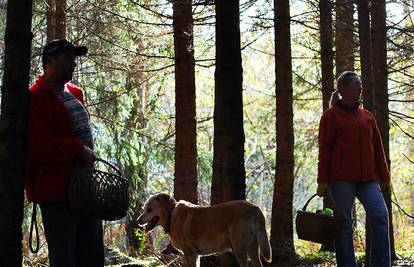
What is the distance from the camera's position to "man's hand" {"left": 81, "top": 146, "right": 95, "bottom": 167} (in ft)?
16.3

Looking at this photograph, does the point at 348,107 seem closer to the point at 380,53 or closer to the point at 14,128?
the point at 380,53

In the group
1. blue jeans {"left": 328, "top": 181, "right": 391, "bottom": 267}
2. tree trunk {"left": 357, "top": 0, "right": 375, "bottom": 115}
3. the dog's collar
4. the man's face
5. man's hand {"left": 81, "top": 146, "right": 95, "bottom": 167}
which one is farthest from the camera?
tree trunk {"left": 357, "top": 0, "right": 375, "bottom": 115}

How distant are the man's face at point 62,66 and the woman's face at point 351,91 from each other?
3500mm

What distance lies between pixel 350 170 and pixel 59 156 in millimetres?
3574

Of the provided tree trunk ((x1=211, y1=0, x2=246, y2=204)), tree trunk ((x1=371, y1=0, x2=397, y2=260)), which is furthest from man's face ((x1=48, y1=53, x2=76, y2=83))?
tree trunk ((x1=371, y1=0, x2=397, y2=260))

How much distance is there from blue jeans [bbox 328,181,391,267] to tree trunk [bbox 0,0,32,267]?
3592 millimetres

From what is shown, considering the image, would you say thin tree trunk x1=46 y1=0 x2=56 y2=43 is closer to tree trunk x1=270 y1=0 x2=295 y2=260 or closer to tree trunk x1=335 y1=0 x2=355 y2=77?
tree trunk x1=270 y1=0 x2=295 y2=260

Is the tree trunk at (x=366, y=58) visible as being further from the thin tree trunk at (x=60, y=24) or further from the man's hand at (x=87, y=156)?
the man's hand at (x=87, y=156)

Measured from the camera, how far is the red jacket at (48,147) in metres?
4.88

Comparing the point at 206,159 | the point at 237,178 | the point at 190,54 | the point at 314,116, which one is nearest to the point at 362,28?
the point at 190,54

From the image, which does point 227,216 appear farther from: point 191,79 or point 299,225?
point 191,79

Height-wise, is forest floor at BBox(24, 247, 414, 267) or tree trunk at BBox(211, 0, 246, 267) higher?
tree trunk at BBox(211, 0, 246, 267)

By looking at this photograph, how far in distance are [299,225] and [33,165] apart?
334cm

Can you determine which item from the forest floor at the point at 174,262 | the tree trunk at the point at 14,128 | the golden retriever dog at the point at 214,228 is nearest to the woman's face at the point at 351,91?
the golden retriever dog at the point at 214,228
